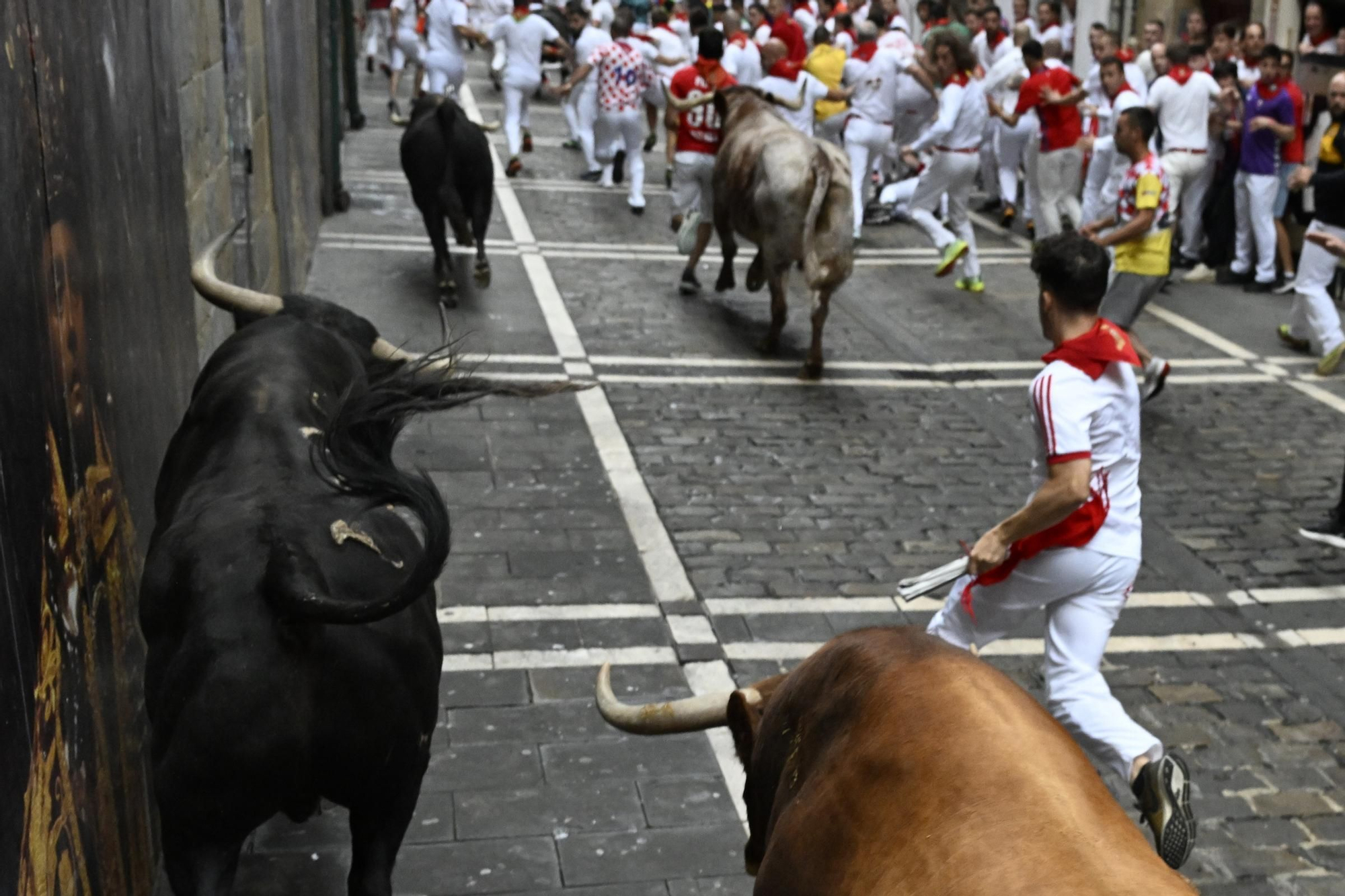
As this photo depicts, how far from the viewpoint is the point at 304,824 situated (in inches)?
203

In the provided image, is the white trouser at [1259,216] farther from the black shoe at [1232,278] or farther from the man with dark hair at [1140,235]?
the man with dark hair at [1140,235]

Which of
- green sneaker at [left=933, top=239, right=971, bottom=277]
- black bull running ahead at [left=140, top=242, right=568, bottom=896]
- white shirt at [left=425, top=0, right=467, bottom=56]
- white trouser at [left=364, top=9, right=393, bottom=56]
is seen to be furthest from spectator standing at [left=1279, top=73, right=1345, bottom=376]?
white trouser at [left=364, top=9, right=393, bottom=56]

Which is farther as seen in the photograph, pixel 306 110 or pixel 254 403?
pixel 306 110

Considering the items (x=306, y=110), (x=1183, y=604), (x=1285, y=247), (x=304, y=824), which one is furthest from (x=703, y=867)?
(x=1285, y=247)

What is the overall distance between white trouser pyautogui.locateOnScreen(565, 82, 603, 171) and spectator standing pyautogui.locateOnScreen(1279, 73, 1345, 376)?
8900mm

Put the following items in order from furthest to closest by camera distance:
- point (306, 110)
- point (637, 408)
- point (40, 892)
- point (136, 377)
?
point (306, 110), point (637, 408), point (136, 377), point (40, 892)

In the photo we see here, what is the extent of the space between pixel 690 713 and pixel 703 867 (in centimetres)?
186

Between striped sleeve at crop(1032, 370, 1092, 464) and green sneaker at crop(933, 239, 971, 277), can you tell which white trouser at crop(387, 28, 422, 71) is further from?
striped sleeve at crop(1032, 370, 1092, 464)

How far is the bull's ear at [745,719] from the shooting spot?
10.8 feet

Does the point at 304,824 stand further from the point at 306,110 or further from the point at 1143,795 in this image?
the point at 306,110

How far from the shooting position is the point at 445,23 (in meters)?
19.2

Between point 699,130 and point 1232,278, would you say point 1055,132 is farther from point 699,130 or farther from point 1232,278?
point 699,130

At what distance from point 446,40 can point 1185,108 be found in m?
9.48

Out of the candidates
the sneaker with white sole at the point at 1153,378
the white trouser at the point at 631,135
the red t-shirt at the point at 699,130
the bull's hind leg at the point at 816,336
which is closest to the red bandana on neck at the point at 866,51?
the white trouser at the point at 631,135
